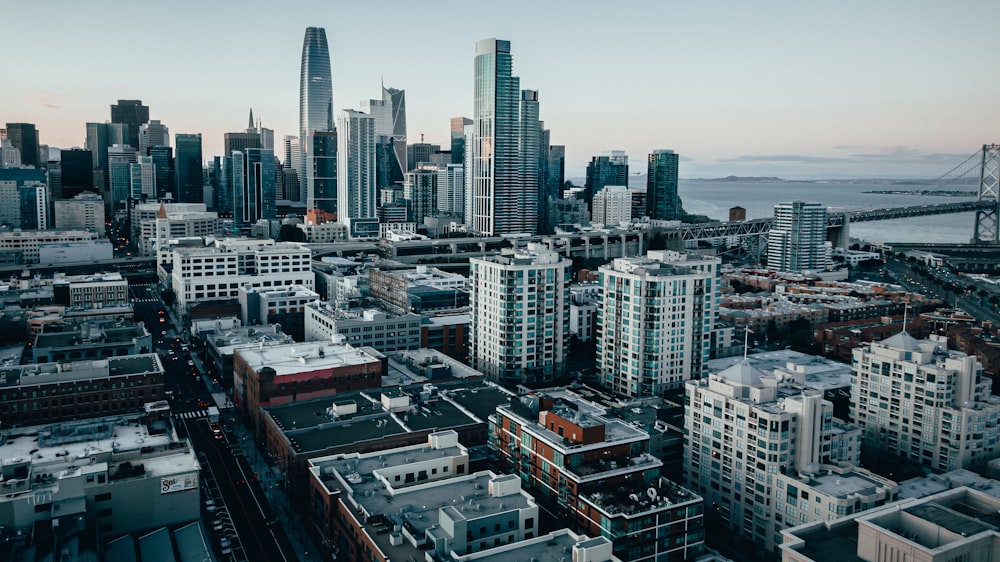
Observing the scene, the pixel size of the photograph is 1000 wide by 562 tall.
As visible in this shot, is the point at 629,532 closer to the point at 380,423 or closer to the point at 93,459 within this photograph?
the point at 380,423

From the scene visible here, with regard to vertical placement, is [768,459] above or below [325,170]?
below

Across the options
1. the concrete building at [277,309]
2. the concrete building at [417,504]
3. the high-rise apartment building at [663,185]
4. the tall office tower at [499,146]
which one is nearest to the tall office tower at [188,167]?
the tall office tower at [499,146]

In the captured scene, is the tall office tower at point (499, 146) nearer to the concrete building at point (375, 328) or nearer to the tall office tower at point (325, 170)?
the tall office tower at point (325, 170)

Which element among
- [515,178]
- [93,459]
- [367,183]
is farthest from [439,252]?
[93,459]

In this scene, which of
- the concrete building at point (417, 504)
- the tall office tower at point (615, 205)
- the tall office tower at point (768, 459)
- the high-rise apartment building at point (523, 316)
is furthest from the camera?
the tall office tower at point (615, 205)

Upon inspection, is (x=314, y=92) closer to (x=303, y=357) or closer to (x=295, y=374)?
(x=303, y=357)

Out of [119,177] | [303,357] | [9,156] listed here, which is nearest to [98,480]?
[303,357]

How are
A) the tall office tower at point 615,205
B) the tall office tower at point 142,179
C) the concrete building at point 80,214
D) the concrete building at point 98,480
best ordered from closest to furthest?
the concrete building at point 98,480 → the concrete building at point 80,214 → the tall office tower at point 615,205 → the tall office tower at point 142,179
